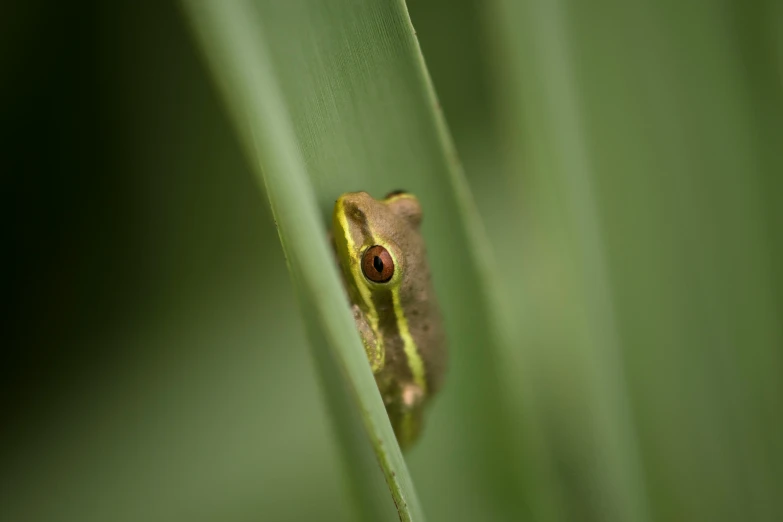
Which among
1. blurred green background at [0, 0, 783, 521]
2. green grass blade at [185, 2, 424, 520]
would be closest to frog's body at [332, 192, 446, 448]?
blurred green background at [0, 0, 783, 521]

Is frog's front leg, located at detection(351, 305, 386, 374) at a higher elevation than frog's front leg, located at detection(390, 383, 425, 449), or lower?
higher

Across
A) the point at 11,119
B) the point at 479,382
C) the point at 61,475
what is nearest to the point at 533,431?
the point at 479,382

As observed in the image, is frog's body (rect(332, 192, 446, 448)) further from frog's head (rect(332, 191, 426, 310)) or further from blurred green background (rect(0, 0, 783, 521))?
blurred green background (rect(0, 0, 783, 521))

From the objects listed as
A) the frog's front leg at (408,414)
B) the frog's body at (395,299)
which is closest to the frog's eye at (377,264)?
the frog's body at (395,299)

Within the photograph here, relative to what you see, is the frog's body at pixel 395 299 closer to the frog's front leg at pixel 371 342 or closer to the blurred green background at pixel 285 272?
the frog's front leg at pixel 371 342

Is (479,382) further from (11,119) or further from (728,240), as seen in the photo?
(11,119)

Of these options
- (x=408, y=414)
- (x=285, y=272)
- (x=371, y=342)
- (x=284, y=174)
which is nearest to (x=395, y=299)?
(x=371, y=342)

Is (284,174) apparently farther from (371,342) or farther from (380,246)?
(371,342)
